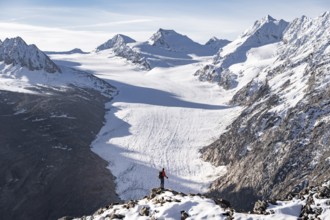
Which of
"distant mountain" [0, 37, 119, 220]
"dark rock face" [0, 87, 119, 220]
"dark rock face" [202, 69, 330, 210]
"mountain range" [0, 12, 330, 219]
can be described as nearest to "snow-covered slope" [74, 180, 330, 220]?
"mountain range" [0, 12, 330, 219]

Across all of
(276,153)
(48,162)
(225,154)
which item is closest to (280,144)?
(276,153)

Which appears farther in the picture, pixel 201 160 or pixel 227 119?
pixel 227 119

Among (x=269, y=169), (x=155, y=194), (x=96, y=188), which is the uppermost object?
(x=155, y=194)

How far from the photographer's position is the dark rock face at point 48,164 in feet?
356

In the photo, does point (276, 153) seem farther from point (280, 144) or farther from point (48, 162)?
point (48, 162)

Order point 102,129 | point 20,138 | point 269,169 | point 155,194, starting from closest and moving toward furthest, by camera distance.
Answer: point 155,194 → point 269,169 → point 20,138 → point 102,129

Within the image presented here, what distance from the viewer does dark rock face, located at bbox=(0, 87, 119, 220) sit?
108 metres

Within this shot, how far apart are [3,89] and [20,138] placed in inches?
2042

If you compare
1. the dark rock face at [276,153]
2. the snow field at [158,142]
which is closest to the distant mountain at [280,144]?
the dark rock face at [276,153]

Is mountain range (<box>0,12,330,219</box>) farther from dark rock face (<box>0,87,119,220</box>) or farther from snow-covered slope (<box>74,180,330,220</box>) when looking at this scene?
snow-covered slope (<box>74,180,330,220</box>)

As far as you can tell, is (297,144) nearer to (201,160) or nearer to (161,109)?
(201,160)

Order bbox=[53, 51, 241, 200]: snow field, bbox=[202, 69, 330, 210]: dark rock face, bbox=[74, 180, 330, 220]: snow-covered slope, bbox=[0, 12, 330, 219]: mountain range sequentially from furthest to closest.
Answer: bbox=[53, 51, 241, 200]: snow field
bbox=[0, 12, 330, 219]: mountain range
bbox=[202, 69, 330, 210]: dark rock face
bbox=[74, 180, 330, 220]: snow-covered slope

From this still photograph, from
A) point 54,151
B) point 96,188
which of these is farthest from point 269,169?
point 54,151

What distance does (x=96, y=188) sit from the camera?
11394 cm
